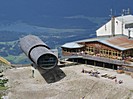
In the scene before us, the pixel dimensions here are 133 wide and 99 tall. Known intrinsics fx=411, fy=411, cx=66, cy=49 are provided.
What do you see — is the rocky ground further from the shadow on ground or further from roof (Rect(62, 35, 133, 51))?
roof (Rect(62, 35, 133, 51))

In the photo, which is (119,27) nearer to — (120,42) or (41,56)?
(120,42)

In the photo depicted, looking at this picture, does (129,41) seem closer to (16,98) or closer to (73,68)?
(73,68)

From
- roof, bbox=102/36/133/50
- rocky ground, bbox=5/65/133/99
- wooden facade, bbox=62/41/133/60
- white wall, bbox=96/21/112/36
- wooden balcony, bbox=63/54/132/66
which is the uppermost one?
white wall, bbox=96/21/112/36

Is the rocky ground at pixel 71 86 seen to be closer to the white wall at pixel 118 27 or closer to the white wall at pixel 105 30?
the white wall at pixel 118 27

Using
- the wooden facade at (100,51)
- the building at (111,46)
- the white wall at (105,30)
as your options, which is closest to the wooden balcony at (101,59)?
the building at (111,46)

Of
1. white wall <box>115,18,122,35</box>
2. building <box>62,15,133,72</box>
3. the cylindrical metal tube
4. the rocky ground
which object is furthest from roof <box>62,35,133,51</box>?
the cylindrical metal tube

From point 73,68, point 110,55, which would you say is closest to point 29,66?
point 73,68

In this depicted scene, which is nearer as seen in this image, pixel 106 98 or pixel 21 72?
pixel 106 98
